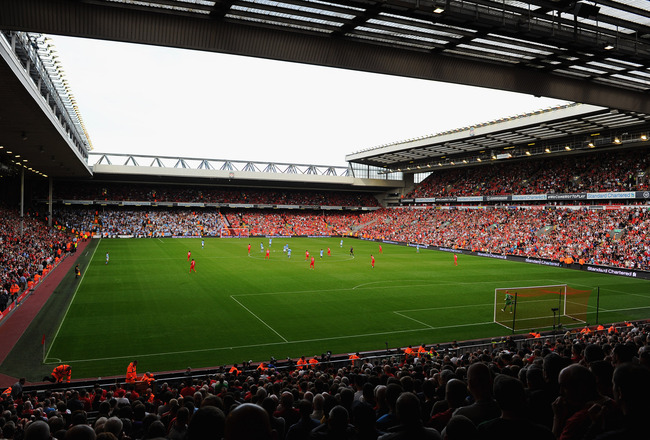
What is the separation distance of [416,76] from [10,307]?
2206 cm

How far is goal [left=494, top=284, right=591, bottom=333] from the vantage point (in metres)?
21.0

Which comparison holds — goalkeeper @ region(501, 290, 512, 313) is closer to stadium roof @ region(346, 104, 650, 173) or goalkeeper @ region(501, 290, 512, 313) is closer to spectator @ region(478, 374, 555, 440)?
stadium roof @ region(346, 104, 650, 173)

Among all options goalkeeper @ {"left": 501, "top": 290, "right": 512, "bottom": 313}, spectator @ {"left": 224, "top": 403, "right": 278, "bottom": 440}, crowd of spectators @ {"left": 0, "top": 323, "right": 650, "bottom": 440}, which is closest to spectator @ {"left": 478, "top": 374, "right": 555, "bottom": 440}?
crowd of spectators @ {"left": 0, "top": 323, "right": 650, "bottom": 440}

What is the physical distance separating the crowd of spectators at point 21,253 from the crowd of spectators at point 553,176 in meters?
54.4

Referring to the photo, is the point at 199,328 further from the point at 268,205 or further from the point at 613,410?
the point at 268,205

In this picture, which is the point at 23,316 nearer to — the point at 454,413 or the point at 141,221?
the point at 454,413

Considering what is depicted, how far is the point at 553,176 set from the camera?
56281 mm

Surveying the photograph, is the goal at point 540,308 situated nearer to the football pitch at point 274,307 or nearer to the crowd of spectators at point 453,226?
the football pitch at point 274,307

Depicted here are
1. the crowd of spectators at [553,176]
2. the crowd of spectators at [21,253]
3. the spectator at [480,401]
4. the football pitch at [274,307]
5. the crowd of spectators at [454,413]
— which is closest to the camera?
the crowd of spectators at [454,413]

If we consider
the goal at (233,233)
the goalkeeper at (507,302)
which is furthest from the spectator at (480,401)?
the goal at (233,233)

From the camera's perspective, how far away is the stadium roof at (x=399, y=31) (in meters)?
9.68

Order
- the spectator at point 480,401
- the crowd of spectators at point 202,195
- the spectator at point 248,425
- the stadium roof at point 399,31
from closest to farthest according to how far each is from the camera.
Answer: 1. the spectator at point 248,425
2. the spectator at point 480,401
3. the stadium roof at point 399,31
4. the crowd of spectators at point 202,195

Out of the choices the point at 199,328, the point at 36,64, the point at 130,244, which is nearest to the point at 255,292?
the point at 199,328

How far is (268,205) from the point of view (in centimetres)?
8469
